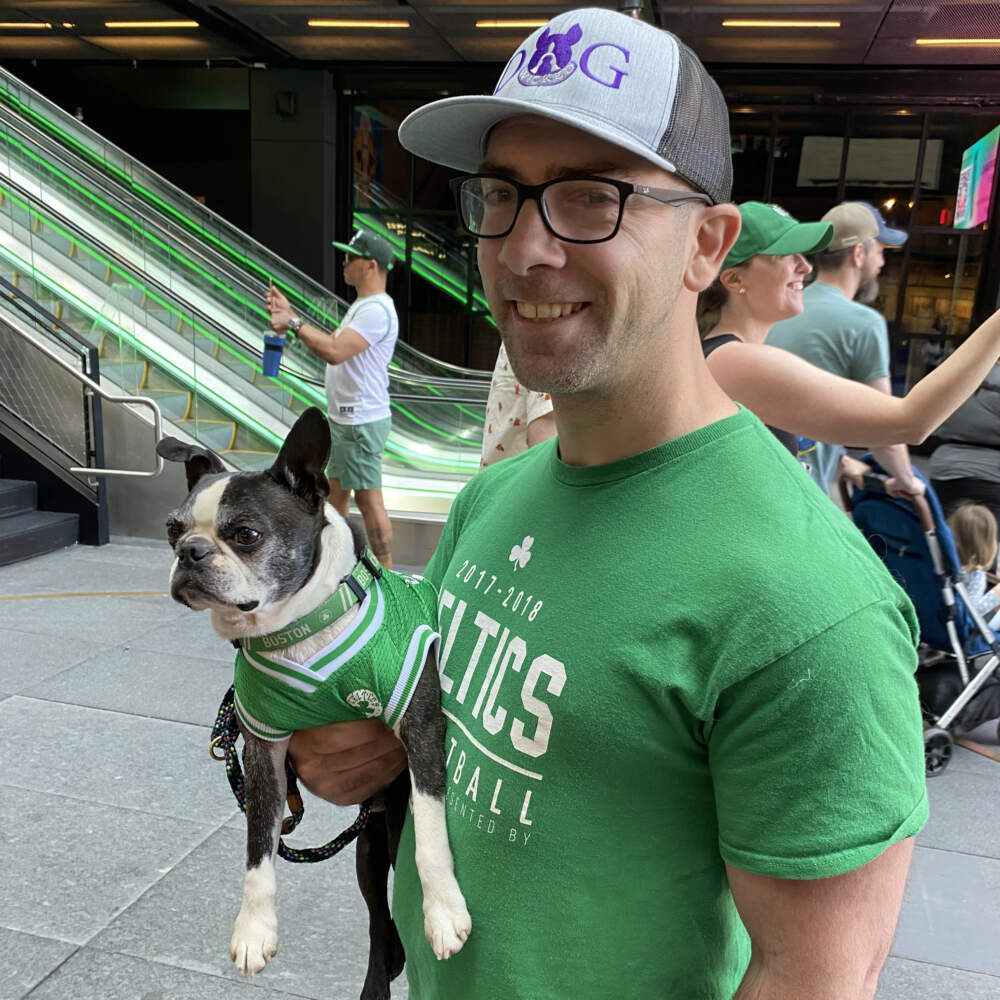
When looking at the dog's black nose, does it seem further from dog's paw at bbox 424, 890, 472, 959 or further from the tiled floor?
the tiled floor

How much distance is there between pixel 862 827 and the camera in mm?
939

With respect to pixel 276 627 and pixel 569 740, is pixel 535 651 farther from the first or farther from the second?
pixel 276 627

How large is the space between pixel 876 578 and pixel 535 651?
44cm

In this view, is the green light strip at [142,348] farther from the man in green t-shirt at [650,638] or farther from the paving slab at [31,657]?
the man in green t-shirt at [650,638]

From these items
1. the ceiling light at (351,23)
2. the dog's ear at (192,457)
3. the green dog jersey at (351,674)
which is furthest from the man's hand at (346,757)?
the ceiling light at (351,23)

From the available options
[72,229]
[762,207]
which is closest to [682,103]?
[762,207]

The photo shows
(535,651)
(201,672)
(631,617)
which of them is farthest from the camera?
(201,672)

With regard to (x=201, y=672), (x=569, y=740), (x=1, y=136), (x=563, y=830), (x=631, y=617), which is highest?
(x=1, y=136)

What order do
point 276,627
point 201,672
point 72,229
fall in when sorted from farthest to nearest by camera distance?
point 72,229, point 201,672, point 276,627

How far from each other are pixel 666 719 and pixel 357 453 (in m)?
5.71

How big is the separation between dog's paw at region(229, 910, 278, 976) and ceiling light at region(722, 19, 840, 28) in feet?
43.5

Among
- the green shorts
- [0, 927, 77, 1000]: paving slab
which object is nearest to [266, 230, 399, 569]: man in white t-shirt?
the green shorts

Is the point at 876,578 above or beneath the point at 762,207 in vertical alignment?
beneath

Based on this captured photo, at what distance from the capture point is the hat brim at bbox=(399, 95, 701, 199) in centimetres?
112
